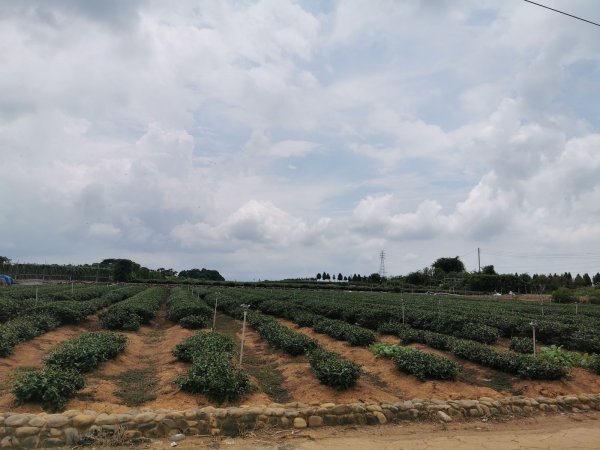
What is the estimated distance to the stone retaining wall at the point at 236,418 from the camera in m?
6.49

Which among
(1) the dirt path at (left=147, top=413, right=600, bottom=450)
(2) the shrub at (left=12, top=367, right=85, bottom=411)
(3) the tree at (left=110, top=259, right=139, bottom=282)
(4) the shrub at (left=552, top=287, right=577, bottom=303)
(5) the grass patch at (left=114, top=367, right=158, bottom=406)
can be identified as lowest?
(1) the dirt path at (left=147, top=413, right=600, bottom=450)

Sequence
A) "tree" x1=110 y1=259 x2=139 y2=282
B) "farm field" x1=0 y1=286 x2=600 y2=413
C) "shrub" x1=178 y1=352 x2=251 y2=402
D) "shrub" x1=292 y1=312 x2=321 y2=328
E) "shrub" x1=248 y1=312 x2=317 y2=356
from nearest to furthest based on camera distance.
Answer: "shrub" x1=178 y1=352 x2=251 y2=402 < "farm field" x1=0 y1=286 x2=600 y2=413 < "shrub" x1=248 y1=312 x2=317 y2=356 < "shrub" x1=292 y1=312 x2=321 y2=328 < "tree" x1=110 y1=259 x2=139 y2=282

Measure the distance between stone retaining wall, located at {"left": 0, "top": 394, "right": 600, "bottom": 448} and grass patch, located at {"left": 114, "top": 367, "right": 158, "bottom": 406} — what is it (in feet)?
5.56

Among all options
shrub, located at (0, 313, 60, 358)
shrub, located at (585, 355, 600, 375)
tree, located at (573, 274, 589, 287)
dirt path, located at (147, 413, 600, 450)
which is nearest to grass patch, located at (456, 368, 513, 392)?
dirt path, located at (147, 413, 600, 450)

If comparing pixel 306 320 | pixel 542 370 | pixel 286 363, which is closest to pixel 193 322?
pixel 306 320

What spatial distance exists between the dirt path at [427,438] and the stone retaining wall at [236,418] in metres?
0.21

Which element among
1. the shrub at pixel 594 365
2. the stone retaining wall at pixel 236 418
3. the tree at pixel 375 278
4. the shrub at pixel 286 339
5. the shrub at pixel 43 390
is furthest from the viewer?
the tree at pixel 375 278

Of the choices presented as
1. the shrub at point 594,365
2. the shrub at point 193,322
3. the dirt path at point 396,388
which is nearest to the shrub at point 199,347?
the dirt path at point 396,388

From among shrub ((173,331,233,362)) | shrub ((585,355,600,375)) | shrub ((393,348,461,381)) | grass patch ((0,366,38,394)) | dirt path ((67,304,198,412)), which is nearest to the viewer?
dirt path ((67,304,198,412))

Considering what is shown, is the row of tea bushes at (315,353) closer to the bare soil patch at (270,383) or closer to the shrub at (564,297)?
the bare soil patch at (270,383)

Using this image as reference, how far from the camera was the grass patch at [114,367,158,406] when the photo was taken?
872 cm

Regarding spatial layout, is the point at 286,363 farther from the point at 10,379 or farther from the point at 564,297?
the point at 564,297

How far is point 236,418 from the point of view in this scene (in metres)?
7.31

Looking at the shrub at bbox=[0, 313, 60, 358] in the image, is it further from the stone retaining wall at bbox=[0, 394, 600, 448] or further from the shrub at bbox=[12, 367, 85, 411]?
the stone retaining wall at bbox=[0, 394, 600, 448]
